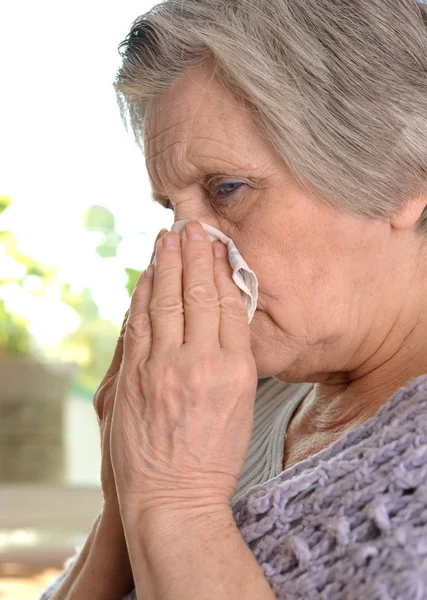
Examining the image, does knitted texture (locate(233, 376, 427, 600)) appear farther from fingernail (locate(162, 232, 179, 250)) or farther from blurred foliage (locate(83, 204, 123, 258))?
blurred foliage (locate(83, 204, 123, 258))

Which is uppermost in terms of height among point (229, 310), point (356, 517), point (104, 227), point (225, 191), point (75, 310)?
point (104, 227)

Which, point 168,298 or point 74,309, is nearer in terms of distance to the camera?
point 168,298

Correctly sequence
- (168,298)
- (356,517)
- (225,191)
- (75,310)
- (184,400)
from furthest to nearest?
(75,310) < (225,191) < (168,298) < (184,400) < (356,517)

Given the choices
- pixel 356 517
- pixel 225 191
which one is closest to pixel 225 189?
pixel 225 191

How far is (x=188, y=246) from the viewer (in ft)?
4.17

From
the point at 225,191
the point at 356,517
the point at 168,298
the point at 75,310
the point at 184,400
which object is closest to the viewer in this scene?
the point at 356,517

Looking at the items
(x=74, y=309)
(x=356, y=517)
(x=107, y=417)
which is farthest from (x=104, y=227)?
(x=356, y=517)

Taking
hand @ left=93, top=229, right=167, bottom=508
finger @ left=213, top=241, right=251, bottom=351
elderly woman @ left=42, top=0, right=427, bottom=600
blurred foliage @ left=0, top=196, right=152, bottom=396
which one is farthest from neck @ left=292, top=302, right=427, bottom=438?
blurred foliage @ left=0, top=196, right=152, bottom=396

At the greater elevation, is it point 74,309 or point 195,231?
point 74,309

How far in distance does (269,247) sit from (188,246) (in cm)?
13

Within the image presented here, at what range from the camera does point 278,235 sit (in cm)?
126

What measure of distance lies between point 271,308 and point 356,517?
0.42m

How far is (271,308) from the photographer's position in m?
1.30

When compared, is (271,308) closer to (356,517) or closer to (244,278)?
(244,278)
